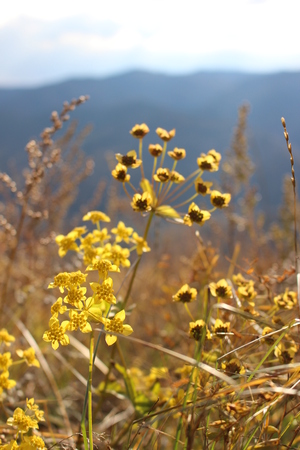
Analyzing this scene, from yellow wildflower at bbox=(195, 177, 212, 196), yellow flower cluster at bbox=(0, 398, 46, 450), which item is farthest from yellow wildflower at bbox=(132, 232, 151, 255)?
yellow flower cluster at bbox=(0, 398, 46, 450)

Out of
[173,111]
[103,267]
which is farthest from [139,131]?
[173,111]

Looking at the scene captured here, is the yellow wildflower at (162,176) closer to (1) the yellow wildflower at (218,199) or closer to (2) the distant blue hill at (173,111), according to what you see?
(1) the yellow wildflower at (218,199)

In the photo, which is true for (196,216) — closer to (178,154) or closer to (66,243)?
(178,154)

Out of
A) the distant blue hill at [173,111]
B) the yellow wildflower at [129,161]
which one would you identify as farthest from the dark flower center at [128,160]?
Result: the distant blue hill at [173,111]

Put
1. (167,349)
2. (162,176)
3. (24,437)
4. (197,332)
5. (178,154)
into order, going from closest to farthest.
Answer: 1. (24,437)
2. (197,332)
3. (167,349)
4. (162,176)
5. (178,154)

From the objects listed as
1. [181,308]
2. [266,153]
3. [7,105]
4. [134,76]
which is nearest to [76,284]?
[181,308]

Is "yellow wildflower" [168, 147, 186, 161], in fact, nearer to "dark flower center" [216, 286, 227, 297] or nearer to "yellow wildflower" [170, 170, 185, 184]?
"yellow wildflower" [170, 170, 185, 184]
